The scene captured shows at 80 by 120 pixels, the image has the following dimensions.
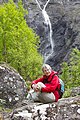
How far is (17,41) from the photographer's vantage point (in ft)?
97.5

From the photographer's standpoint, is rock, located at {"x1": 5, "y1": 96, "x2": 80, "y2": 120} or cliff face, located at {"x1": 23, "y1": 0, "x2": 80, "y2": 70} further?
cliff face, located at {"x1": 23, "y1": 0, "x2": 80, "y2": 70}

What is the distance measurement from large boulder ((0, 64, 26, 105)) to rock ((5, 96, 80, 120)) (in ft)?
21.1

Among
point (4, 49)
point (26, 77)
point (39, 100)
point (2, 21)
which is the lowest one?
point (39, 100)

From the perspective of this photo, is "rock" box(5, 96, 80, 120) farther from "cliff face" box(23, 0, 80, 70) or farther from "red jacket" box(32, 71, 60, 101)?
"cliff face" box(23, 0, 80, 70)

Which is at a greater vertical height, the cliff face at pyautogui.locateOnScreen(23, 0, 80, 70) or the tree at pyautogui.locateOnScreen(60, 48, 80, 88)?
the cliff face at pyautogui.locateOnScreen(23, 0, 80, 70)

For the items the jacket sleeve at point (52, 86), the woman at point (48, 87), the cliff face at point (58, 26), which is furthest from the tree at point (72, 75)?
the cliff face at point (58, 26)

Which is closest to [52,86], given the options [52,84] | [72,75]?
[52,84]

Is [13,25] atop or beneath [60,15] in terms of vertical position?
beneath

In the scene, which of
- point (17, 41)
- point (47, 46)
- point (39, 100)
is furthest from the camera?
point (47, 46)

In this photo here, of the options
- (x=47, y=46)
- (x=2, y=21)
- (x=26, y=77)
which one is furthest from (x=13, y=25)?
(x=47, y=46)

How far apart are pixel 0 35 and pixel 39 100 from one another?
71.1ft

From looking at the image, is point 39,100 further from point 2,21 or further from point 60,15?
point 60,15

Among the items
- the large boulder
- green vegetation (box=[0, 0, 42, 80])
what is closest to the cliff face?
green vegetation (box=[0, 0, 42, 80])

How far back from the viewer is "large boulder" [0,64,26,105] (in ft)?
49.4
